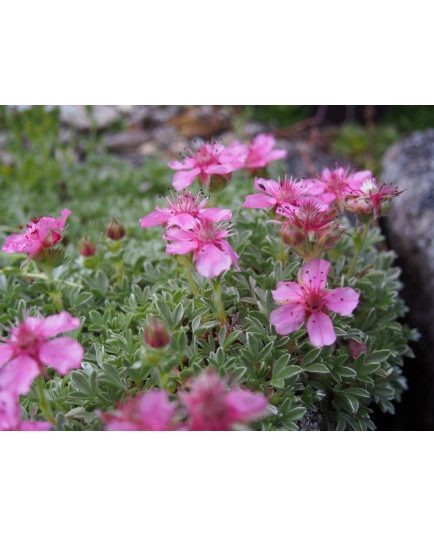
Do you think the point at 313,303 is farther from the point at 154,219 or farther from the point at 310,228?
the point at 154,219

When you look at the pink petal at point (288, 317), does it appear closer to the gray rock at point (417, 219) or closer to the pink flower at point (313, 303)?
the pink flower at point (313, 303)

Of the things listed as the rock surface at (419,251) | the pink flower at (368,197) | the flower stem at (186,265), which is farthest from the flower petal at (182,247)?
the rock surface at (419,251)

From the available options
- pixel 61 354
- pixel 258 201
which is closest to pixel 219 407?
pixel 61 354

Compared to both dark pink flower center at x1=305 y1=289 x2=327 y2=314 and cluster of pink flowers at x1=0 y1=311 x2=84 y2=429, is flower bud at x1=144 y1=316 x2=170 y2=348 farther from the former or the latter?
dark pink flower center at x1=305 y1=289 x2=327 y2=314

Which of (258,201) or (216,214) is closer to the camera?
(216,214)

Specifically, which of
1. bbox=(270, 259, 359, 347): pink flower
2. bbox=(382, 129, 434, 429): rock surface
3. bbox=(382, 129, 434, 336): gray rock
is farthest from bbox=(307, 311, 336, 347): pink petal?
bbox=(382, 129, 434, 336): gray rock

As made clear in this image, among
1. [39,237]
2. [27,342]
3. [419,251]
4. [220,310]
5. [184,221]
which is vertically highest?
[184,221]
